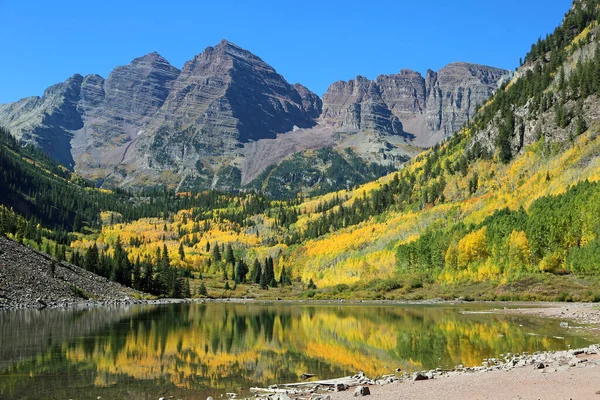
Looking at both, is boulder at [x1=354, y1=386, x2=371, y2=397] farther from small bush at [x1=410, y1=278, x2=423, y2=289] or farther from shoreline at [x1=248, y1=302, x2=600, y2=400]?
small bush at [x1=410, y1=278, x2=423, y2=289]

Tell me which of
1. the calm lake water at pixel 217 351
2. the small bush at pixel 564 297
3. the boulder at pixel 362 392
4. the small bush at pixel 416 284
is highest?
the small bush at pixel 416 284

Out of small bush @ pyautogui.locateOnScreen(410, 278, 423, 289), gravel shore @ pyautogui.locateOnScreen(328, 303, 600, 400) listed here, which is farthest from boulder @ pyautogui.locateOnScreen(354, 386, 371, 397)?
small bush @ pyautogui.locateOnScreen(410, 278, 423, 289)

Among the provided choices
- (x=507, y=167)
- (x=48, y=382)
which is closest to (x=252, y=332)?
(x=48, y=382)

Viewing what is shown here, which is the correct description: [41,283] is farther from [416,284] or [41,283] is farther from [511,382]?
[511,382]

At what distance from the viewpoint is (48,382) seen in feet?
102

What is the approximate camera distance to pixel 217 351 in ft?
149

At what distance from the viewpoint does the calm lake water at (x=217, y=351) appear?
103ft

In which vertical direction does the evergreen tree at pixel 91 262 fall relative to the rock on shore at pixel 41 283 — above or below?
above

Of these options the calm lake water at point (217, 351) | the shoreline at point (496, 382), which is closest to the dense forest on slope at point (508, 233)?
the calm lake water at point (217, 351)

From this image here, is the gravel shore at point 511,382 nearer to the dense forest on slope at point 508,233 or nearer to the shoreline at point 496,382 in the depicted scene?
the shoreline at point 496,382

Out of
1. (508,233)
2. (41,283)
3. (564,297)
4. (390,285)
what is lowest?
(564,297)

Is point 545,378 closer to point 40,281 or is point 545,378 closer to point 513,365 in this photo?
point 513,365

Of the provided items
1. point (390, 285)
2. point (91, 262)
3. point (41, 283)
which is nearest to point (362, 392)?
point (41, 283)

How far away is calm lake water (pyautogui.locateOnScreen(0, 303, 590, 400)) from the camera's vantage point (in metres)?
31.4
